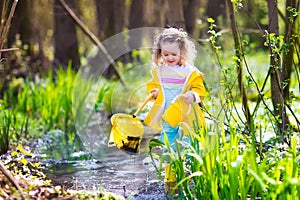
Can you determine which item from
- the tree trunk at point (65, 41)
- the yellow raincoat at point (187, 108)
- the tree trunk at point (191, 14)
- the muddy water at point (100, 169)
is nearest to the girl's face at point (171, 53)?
the yellow raincoat at point (187, 108)

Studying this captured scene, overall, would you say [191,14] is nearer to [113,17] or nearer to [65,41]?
[113,17]

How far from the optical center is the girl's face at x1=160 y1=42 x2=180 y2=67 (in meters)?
4.56

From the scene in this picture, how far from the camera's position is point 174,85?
15.1 feet

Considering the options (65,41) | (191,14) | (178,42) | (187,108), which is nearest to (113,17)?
(65,41)

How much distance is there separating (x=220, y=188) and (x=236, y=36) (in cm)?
178

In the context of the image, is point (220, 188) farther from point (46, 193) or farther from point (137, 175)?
point (137, 175)

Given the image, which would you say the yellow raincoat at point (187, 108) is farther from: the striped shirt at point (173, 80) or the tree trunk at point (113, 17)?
the tree trunk at point (113, 17)

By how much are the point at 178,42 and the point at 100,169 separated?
50.7 inches

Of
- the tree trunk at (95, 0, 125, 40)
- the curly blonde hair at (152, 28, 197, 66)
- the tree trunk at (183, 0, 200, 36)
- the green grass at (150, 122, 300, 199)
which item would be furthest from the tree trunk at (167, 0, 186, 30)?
the tree trunk at (183, 0, 200, 36)

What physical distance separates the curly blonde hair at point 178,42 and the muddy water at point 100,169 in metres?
0.76

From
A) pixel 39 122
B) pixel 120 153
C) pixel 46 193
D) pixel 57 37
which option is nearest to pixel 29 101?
pixel 39 122

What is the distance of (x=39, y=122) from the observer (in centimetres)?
729

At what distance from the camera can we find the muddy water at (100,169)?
14.3ft

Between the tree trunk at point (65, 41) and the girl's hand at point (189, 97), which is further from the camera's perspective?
the tree trunk at point (65, 41)
